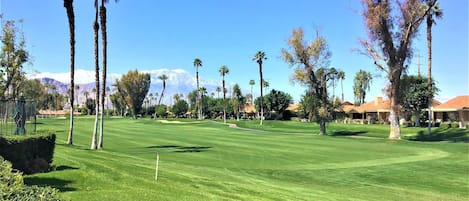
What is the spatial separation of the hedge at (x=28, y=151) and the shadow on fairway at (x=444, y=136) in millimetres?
43784

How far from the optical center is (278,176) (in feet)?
61.9

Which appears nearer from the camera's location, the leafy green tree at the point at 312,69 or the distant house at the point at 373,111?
the leafy green tree at the point at 312,69

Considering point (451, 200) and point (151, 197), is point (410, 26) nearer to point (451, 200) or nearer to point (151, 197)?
point (451, 200)

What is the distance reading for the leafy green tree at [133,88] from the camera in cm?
16075

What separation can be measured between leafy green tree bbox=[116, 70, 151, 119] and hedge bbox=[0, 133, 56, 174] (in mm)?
148506

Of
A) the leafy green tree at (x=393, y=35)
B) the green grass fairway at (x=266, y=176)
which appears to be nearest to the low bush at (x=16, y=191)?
the green grass fairway at (x=266, y=176)

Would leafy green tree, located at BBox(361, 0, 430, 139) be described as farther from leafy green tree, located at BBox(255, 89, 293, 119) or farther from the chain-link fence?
leafy green tree, located at BBox(255, 89, 293, 119)

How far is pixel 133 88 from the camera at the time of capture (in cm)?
16100

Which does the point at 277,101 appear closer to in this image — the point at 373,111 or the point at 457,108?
the point at 373,111

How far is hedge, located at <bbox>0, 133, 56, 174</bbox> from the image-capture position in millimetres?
12406

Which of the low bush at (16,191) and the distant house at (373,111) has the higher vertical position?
the distant house at (373,111)

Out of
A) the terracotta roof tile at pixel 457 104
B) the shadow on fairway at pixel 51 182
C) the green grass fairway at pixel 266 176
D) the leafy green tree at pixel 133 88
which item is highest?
the leafy green tree at pixel 133 88

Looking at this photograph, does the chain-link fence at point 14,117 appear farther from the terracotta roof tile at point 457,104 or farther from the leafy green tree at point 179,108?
the leafy green tree at point 179,108

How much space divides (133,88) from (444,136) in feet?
420
